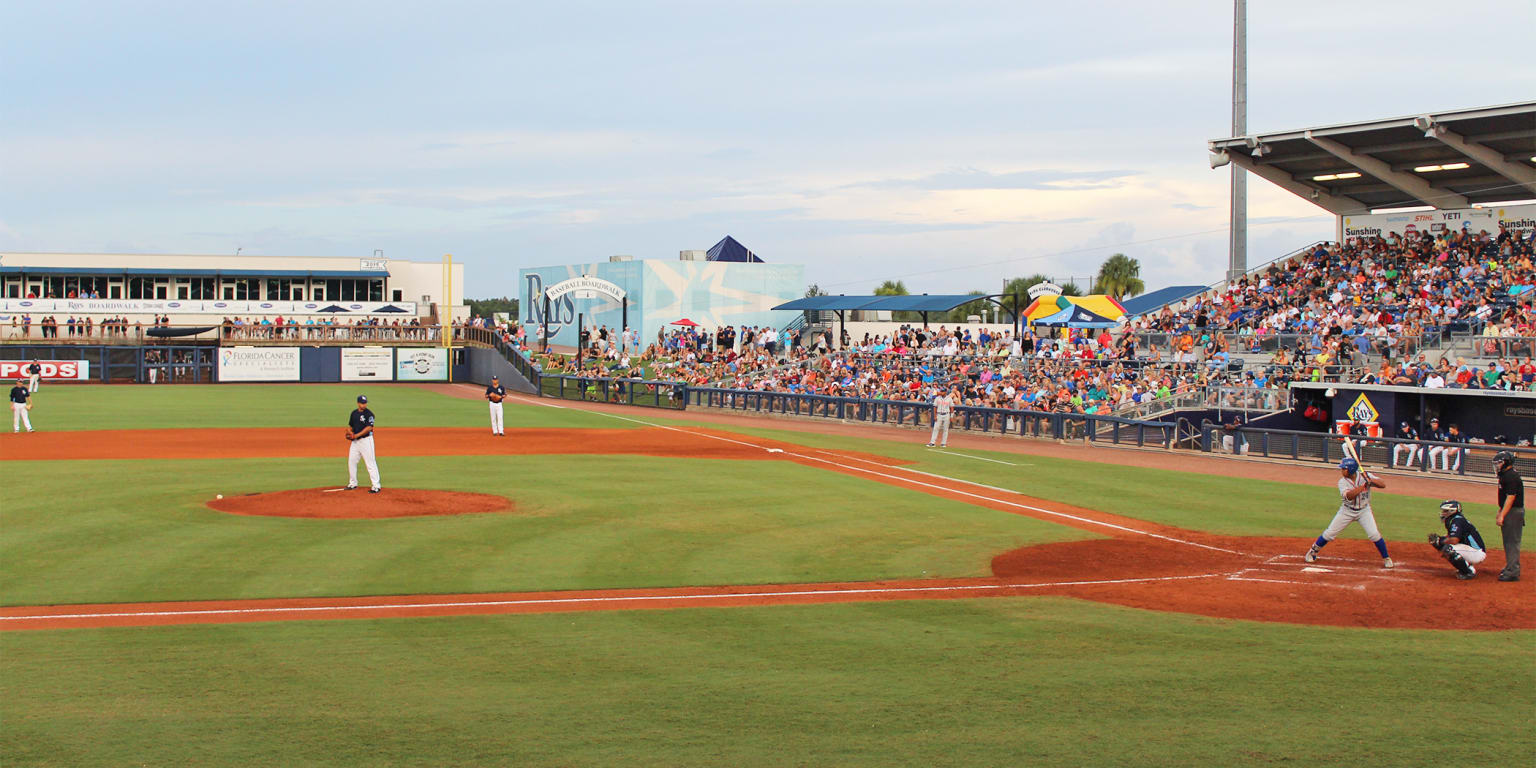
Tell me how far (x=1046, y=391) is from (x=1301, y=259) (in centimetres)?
1311

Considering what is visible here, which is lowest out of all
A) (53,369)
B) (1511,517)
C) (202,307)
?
(1511,517)

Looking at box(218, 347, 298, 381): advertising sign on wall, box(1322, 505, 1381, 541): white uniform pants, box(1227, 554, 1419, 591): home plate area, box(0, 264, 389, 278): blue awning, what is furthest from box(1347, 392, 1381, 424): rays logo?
box(0, 264, 389, 278): blue awning

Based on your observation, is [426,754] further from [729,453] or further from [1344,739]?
[729,453]

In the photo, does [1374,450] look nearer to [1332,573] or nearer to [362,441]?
[1332,573]

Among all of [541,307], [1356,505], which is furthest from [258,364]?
[1356,505]

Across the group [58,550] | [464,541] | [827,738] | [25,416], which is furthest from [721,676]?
[25,416]

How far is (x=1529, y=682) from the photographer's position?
9484 mm

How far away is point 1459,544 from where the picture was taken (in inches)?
567

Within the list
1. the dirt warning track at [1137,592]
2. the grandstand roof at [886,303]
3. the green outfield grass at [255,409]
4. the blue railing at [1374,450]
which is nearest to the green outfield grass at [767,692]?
the dirt warning track at [1137,592]

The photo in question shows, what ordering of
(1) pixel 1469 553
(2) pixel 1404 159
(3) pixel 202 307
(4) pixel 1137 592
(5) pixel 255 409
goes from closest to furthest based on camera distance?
(4) pixel 1137 592
(1) pixel 1469 553
(2) pixel 1404 159
(5) pixel 255 409
(3) pixel 202 307

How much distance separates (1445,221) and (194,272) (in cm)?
6841

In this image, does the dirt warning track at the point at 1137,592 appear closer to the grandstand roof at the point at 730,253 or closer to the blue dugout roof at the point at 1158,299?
the blue dugout roof at the point at 1158,299

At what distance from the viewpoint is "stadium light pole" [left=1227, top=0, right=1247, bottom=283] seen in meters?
45.1

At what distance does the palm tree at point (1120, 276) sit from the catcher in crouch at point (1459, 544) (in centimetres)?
7152
